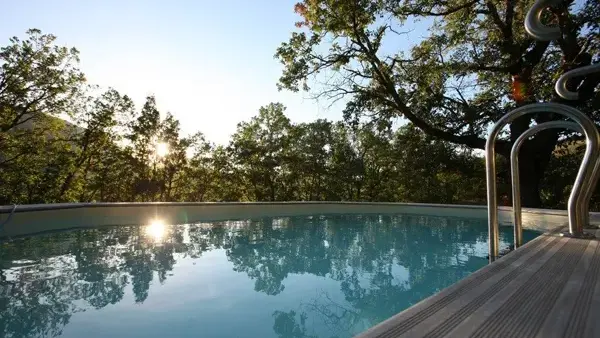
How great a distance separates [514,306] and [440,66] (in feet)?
34.8

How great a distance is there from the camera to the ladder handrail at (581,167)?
2.21 metres

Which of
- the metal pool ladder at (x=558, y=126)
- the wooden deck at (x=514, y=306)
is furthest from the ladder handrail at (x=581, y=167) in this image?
the wooden deck at (x=514, y=306)

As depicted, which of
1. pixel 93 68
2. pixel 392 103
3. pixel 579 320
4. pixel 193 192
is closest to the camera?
pixel 579 320

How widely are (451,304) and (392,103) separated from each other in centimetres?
1089

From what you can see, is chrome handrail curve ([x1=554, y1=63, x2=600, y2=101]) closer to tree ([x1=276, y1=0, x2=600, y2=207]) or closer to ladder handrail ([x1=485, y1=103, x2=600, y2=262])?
ladder handrail ([x1=485, y1=103, x2=600, y2=262])

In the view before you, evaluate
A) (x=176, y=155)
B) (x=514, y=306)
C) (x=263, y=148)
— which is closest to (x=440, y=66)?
(x=514, y=306)

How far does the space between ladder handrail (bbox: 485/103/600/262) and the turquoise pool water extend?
135 centimetres

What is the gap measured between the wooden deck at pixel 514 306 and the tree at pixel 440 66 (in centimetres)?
942

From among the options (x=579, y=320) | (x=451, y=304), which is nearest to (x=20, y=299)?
(x=451, y=304)

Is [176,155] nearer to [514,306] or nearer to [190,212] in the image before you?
[190,212]

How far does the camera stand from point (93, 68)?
603 inches

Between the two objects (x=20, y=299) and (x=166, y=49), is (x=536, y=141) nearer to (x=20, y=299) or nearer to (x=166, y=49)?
(x=166, y=49)

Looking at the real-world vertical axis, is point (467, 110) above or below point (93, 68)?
below

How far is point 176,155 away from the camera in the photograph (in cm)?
1966
